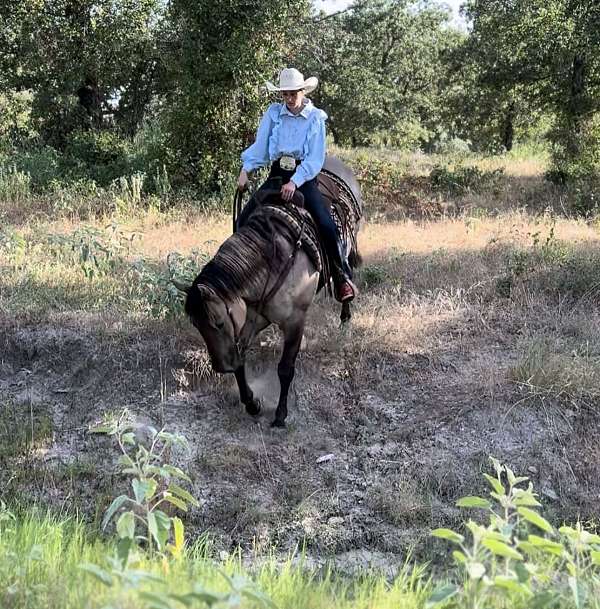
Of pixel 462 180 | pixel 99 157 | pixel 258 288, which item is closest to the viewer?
pixel 258 288

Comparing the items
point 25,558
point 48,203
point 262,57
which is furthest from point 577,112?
point 25,558

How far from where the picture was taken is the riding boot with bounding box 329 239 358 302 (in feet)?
17.8

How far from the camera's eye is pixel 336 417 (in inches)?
207

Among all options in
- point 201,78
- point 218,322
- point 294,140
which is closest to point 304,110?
point 294,140

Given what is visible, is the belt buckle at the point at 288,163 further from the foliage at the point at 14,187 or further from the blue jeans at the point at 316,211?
the foliage at the point at 14,187

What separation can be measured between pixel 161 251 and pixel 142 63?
8.36m

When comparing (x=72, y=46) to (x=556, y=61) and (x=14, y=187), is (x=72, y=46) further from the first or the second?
(x=556, y=61)

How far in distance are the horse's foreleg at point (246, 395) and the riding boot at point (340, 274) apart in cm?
117

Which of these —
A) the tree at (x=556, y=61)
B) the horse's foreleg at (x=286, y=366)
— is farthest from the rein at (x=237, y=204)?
the tree at (x=556, y=61)

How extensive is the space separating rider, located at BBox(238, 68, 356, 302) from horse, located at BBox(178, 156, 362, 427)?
5.7 inches

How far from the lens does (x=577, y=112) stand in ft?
41.5

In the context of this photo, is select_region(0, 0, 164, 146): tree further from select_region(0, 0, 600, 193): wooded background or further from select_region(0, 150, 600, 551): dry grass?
select_region(0, 150, 600, 551): dry grass

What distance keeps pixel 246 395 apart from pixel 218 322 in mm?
964

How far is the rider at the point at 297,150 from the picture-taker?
199 inches
